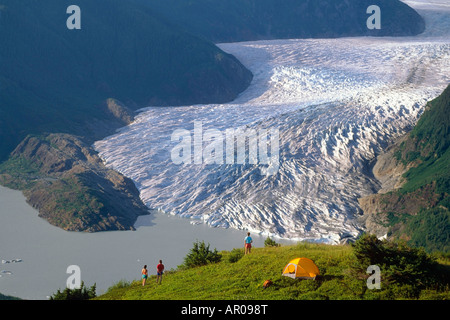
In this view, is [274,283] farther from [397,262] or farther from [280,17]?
[280,17]

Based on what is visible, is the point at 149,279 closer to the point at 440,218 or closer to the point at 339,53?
the point at 440,218

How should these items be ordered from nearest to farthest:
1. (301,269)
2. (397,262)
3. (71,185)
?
1. (397,262)
2. (301,269)
3. (71,185)

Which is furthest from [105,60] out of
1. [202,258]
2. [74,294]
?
[74,294]

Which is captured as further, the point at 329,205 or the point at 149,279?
the point at 329,205

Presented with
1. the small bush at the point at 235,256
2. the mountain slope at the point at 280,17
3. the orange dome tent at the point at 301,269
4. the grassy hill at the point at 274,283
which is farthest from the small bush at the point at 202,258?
the mountain slope at the point at 280,17

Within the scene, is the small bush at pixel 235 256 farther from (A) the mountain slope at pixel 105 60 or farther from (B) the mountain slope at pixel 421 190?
(A) the mountain slope at pixel 105 60

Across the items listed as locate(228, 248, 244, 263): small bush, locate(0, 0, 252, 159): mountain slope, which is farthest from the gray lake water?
locate(0, 0, 252, 159): mountain slope

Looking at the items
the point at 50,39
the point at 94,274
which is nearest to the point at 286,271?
the point at 94,274
